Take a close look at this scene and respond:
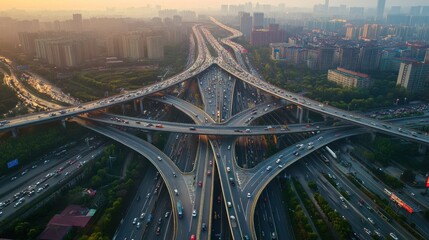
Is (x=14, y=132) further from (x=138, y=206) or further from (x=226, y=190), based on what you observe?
(x=226, y=190)

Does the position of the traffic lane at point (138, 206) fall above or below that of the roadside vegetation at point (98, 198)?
below

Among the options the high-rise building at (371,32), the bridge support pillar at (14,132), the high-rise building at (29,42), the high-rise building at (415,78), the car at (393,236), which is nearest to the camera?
the car at (393,236)

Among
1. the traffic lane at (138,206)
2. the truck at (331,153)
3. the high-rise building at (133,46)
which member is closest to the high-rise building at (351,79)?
the truck at (331,153)

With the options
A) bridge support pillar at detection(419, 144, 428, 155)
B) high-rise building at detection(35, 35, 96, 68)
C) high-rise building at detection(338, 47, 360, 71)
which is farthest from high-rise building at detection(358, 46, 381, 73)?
high-rise building at detection(35, 35, 96, 68)

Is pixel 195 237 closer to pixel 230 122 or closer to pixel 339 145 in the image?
pixel 230 122

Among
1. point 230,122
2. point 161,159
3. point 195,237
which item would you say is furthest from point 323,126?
point 195,237

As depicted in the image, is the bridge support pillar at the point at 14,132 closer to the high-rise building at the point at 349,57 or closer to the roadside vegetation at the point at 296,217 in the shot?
the roadside vegetation at the point at 296,217
